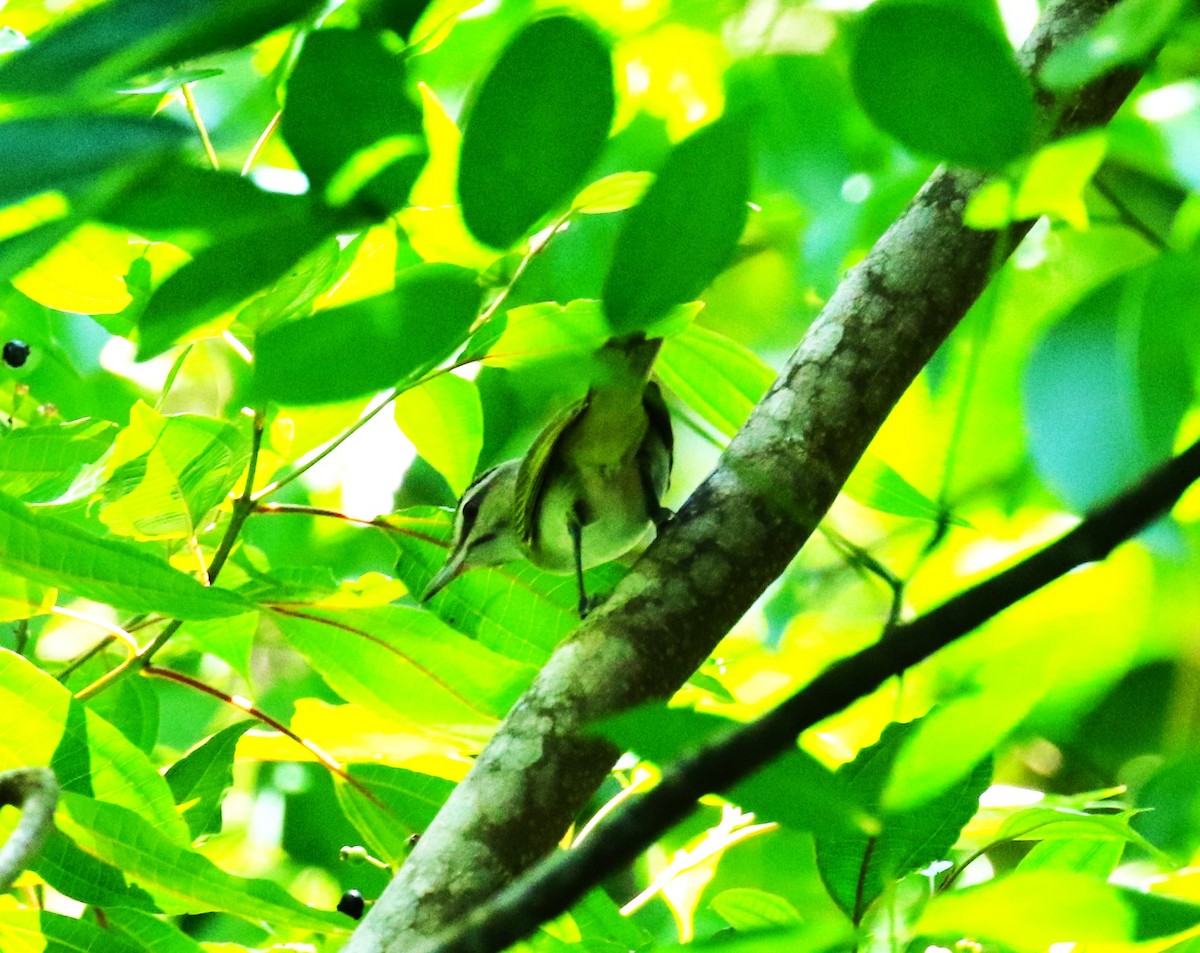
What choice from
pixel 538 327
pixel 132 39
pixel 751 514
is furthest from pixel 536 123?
pixel 751 514

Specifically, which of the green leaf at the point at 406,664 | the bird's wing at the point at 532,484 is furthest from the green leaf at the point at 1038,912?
the bird's wing at the point at 532,484

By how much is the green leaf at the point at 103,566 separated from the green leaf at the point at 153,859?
0.25 meters

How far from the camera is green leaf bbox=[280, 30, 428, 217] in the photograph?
717mm

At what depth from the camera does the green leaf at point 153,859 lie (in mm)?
1522

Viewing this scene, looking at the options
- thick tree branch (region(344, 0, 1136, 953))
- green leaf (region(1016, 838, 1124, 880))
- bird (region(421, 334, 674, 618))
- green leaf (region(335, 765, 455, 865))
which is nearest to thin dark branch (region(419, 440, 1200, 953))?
thick tree branch (region(344, 0, 1136, 953))

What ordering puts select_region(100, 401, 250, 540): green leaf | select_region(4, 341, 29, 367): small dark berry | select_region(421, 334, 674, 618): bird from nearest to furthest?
select_region(100, 401, 250, 540): green leaf
select_region(4, 341, 29, 367): small dark berry
select_region(421, 334, 674, 618): bird

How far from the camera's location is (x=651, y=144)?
3.73 ft

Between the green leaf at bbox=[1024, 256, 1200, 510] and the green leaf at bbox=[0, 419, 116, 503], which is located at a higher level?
the green leaf at bbox=[0, 419, 116, 503]

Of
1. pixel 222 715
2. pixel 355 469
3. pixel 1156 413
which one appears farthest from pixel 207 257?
pixel 222 715

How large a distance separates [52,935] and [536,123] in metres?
1.31

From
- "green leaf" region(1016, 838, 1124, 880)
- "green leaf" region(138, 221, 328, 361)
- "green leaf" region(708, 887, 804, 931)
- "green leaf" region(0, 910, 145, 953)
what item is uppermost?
"green leaf" region(1016, 838, 1124, 880)

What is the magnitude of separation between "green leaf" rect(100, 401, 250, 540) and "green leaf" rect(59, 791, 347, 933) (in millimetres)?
388

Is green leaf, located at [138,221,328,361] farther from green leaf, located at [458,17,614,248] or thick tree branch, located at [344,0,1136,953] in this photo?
thick tree branch, located at [344,0,1136,953]

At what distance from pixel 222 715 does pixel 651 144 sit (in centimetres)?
312
